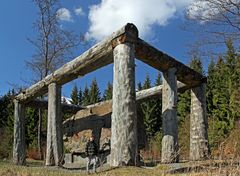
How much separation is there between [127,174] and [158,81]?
40.7 metres

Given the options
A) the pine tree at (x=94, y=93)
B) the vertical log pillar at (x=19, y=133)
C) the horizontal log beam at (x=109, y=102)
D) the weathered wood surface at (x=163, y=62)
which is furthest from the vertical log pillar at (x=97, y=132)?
the pine tree at (x=94, y=93)

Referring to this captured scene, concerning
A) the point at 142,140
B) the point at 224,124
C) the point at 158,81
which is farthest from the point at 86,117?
the point at 158,81

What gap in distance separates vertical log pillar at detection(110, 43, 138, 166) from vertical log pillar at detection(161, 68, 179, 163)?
9.07ft

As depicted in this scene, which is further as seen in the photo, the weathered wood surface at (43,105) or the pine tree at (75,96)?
A: the pine tree at (75,96)

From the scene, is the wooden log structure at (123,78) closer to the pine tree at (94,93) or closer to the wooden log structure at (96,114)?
the wooden log structure at (96,114)

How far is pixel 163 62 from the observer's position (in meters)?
12.9

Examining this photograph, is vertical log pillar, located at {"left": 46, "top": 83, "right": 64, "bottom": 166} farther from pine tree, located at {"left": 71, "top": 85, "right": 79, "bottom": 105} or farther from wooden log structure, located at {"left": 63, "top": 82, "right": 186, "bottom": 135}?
pine tree, located at {"left": 71, "top": 85, "right": 79, "bottom": 105}

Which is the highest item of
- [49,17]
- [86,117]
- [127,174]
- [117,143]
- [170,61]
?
[49,17]

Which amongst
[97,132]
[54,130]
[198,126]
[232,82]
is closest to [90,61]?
[54,130]

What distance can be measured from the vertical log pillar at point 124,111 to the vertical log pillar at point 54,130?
15.2 feet

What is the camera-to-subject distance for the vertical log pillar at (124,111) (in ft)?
33.1

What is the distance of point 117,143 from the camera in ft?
33.4

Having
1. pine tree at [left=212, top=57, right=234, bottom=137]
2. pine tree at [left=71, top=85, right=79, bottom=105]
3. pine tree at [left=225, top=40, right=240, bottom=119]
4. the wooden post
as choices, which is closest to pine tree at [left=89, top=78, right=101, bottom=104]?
pine tree at [left=71, top=85, right=79, bottom=105]

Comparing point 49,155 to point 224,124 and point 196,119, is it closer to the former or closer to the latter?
point 196,119
